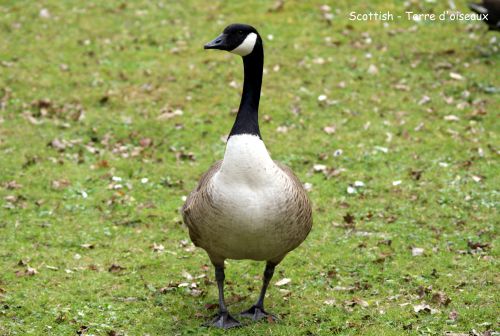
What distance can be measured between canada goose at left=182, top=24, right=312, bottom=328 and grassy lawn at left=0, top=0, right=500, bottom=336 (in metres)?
1.15

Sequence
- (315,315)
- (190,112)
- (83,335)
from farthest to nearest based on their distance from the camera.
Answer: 1. (190,112)
2. (315,315)
3. (83,335)

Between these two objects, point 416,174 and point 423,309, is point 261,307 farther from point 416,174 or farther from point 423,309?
point 416,174

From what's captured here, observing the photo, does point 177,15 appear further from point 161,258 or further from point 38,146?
point 161,258

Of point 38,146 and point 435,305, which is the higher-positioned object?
point 435,305

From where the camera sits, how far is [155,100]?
48.2 ft

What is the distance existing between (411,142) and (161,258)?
221 inches

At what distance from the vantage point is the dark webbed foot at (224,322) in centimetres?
755

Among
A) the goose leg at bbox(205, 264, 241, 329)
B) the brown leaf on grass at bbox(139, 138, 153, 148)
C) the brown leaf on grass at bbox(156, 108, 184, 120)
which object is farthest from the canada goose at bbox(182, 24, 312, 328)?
the brown leaf on grass at bbox(156, 108, 184, 120)

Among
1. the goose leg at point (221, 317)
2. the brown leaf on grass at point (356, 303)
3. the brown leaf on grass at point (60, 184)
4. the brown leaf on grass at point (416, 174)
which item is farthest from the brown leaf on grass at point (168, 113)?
the brown leaf on grass at point (356, 303)

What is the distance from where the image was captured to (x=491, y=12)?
15.9 metres

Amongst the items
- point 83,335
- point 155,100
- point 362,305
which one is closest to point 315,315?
point 362,305

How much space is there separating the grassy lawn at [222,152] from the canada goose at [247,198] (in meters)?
1.15

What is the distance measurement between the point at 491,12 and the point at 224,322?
37.5 feet

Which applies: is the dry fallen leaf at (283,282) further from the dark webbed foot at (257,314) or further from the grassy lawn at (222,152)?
the dark webbed foot at (257,314)
